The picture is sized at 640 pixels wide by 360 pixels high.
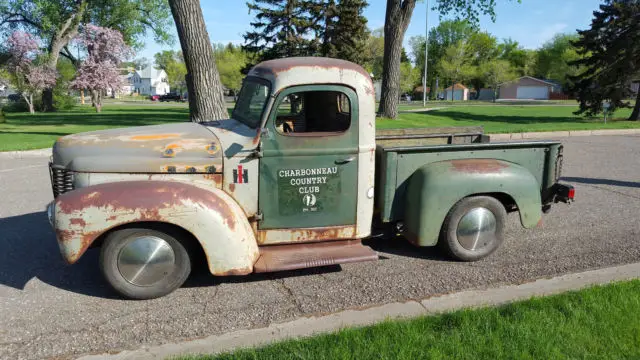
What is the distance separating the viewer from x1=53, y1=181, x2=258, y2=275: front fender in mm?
3510

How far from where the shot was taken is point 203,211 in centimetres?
361

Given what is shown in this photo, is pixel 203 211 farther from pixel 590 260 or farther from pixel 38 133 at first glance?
pixel 38 133

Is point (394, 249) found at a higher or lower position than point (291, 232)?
lower

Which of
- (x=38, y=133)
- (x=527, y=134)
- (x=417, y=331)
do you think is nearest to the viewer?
(x=417, y=331)

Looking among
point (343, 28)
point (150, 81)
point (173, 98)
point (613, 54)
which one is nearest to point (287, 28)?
point (343, 28)

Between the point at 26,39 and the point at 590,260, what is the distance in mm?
37318

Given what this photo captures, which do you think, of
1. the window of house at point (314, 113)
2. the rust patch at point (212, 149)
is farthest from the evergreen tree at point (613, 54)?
the rust patch at point (212, 149)

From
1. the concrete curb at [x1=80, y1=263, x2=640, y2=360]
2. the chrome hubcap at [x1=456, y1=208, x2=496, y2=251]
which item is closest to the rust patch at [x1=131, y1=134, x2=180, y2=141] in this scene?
the concrete curb at [x1=80, y1=263, x2=640, y2=360]

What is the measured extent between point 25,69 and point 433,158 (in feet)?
117

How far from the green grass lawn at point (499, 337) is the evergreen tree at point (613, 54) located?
23.3m

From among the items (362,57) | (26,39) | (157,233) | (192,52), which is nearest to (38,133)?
(192,52)

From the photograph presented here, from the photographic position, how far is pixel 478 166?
441cm

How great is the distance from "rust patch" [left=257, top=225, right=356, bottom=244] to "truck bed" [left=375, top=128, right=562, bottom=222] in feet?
1.36

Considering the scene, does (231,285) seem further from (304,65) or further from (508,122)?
(508,122)
